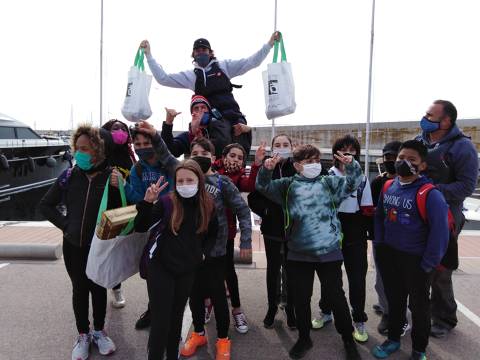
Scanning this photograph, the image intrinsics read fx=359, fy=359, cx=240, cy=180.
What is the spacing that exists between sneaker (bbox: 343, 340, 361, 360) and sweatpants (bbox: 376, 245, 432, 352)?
347mm

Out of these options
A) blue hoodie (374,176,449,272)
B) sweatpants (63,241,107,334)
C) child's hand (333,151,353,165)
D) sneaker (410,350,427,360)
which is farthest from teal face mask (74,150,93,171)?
sneaker (410,350,427,360)

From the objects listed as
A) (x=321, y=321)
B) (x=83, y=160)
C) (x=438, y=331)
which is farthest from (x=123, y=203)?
(x=438, y=331)

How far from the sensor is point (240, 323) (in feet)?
11.0

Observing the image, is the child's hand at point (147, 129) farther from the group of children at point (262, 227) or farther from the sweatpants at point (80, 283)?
the sweatpants at point (80, 283)

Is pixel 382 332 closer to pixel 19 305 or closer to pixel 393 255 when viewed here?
pixel 393 255

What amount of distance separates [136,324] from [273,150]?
2073 millimetres

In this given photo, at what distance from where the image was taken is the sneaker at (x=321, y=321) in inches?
133

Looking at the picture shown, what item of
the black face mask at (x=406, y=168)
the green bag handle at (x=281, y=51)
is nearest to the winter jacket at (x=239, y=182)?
the black face mask at (x=406, y=168)

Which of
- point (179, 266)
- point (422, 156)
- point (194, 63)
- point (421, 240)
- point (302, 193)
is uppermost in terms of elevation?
point (194, 63)

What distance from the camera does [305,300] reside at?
2824 millimetres

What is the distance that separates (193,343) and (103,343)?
2.41 ft

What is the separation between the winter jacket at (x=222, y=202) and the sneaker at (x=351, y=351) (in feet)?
3.61

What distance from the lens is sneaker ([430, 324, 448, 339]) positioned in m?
3.25

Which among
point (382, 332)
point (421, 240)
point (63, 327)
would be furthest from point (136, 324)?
point (421, 240)
